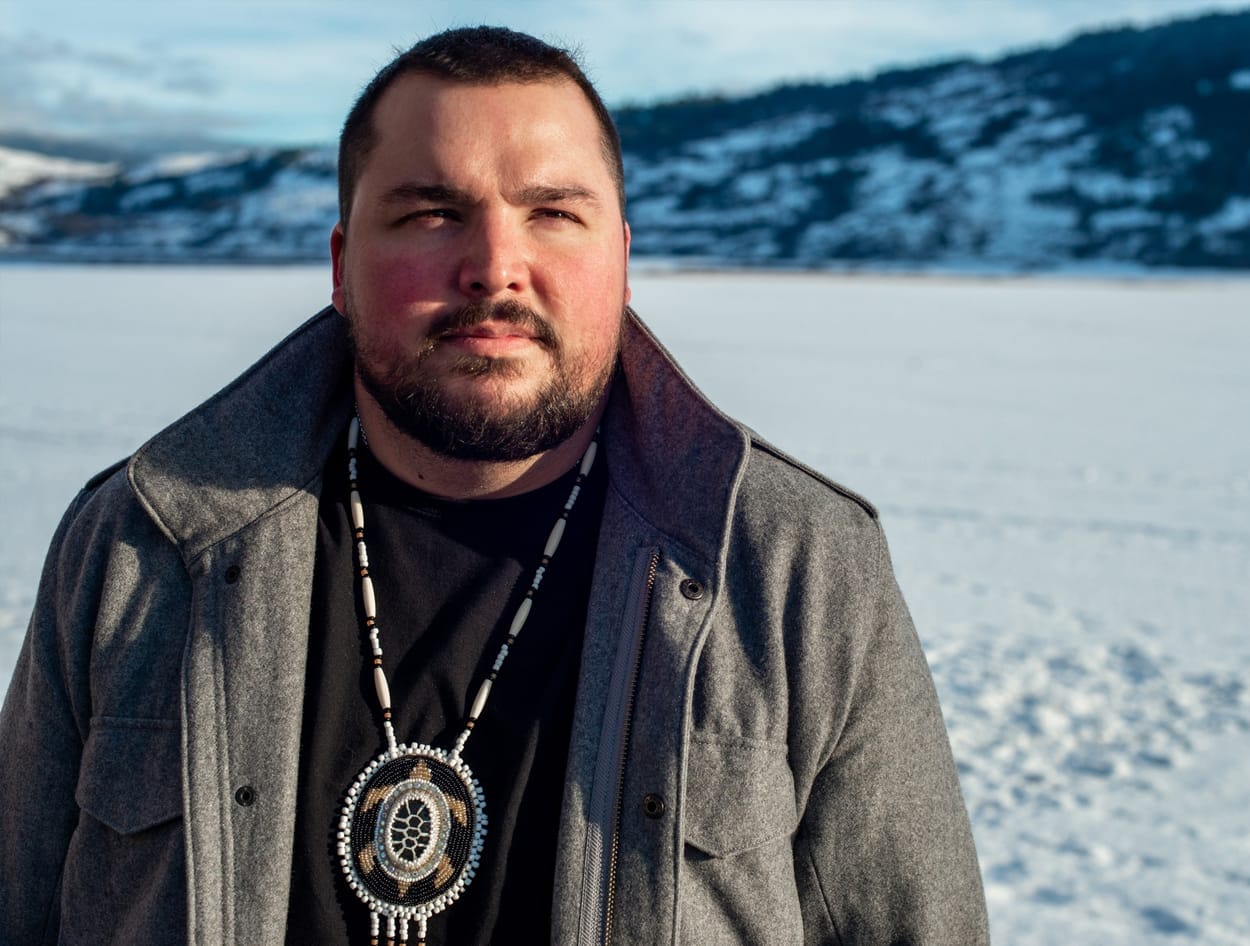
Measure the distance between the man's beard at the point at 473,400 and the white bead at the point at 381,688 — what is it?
28 cm

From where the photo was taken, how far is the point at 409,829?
1401 millimetres

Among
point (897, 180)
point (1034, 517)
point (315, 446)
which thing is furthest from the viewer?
point (897, 180)

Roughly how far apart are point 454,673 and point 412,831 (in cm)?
19

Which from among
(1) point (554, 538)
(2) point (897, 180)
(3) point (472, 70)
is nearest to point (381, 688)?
(1) point (554, 538)

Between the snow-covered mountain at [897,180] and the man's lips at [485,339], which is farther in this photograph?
the snow-covered mountain at [897,180]

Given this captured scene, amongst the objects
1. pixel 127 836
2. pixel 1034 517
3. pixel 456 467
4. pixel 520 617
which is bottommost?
pixel 127 836

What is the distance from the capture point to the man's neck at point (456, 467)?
61.2 inches

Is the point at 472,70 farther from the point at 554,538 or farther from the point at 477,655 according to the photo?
the point at 477,655

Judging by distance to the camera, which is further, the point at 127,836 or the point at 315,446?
the point at 315,446

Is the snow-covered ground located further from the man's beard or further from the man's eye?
the man's eye

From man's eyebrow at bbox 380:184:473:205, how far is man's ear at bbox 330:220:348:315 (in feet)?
0.51

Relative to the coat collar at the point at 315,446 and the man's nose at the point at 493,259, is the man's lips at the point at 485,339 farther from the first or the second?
the coat collar at the point at 315,446

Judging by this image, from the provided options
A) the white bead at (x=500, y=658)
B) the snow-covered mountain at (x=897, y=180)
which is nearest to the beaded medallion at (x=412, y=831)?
the white bead at (x=500, y=658)

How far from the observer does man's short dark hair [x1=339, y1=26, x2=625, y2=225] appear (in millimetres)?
1485
